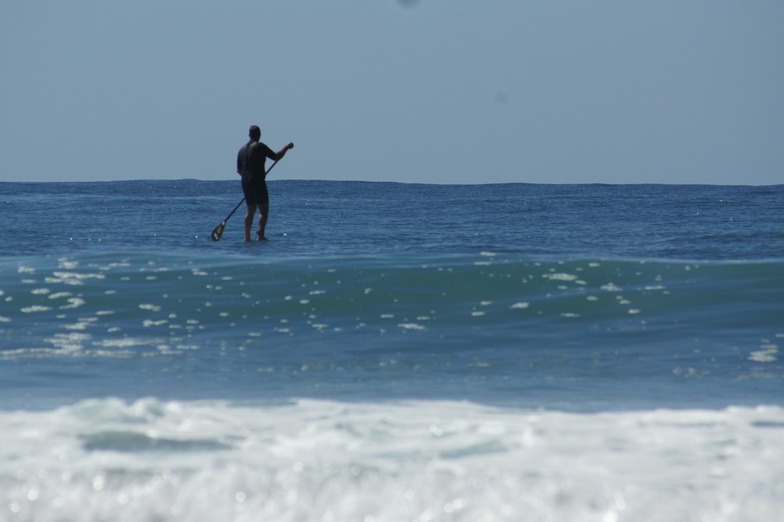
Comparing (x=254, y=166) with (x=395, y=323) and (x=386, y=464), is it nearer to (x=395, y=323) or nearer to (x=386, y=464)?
(x=395, y=323)

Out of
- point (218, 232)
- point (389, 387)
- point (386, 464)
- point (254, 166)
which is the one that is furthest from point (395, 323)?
point (218, 232)

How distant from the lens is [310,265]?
8.43 meters

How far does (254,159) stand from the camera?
11.5 metres

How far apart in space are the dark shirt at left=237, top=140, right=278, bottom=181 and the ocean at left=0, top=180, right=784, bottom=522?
1806 mm

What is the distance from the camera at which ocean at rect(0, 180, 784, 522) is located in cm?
280

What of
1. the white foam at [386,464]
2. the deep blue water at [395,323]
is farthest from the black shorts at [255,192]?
the white foam at [386,464]

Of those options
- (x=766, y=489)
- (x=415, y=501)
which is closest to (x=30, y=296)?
(x=415, y=501)

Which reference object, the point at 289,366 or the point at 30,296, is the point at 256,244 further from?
the point at 289,366

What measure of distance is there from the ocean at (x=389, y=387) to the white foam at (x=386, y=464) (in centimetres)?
1

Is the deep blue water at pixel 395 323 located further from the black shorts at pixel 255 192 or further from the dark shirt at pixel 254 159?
the dark shirt at pixel 254 159

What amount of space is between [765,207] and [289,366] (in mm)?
18537

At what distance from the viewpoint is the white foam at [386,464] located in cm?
273

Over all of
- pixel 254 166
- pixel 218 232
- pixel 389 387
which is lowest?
pixel 389 387

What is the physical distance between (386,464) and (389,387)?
4.48 feet
